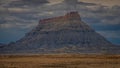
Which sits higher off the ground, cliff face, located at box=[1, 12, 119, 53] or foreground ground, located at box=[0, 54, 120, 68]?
cliff face, located at box=[1, 12, 119, 53]

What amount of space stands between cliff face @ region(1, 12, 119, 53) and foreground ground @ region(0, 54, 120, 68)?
0.36 m

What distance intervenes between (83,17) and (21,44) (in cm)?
393

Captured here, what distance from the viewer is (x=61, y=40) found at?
23344 millimetres

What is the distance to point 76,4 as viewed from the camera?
22938 mm

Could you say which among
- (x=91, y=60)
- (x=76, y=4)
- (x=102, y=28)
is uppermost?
(x=76, y=4)

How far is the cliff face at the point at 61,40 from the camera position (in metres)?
23.1

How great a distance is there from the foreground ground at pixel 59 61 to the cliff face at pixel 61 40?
0.36 meters

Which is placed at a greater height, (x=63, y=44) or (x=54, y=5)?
(x=54, y=5)

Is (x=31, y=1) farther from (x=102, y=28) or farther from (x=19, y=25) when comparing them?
(x=102, y=28)

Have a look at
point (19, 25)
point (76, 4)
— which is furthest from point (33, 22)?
point (76, 4)

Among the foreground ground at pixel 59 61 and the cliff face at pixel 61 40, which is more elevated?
the cliff face at pixel 61 40

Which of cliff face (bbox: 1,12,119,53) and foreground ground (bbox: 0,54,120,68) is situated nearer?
foreground ground (bbox: 0,54,120,68)

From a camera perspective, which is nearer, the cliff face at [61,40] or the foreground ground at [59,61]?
the foreground ground at [59,61]

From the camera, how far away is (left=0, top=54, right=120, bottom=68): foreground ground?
22359mm
